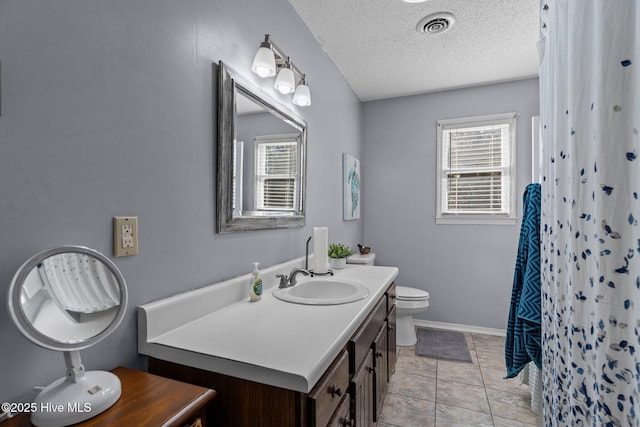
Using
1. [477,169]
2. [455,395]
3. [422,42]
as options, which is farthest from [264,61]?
[477,169]

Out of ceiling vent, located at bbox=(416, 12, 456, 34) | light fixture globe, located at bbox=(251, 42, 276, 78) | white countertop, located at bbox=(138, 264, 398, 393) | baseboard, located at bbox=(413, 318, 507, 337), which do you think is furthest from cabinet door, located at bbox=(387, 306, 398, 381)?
ceiling vent, located at bbox=(416, 12, 456, 34)

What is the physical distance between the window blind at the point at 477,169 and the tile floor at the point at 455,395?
1402mm

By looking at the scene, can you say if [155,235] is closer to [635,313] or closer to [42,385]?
[42,385]

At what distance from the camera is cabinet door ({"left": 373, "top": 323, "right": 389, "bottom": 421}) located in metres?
1.61

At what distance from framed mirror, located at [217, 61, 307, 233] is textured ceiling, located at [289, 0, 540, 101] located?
0.71 metres

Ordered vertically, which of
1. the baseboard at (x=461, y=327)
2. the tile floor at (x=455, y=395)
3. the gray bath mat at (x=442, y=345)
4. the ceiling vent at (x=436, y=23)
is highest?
the ceiling vent at (x=436, y=23)

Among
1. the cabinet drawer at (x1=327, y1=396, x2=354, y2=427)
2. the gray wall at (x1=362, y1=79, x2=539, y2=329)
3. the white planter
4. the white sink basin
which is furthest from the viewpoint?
the gray wall at (x1=362, y1=79, x2=539, y2=329)

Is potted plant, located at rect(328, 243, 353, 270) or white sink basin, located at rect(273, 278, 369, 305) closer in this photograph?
white sink basin, located at rect(273, 278, 369, 305)

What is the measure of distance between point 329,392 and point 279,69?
1613 millimetres

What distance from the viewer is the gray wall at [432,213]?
3031 mm

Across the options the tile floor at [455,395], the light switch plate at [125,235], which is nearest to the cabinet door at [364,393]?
the tile floor at [455,395]

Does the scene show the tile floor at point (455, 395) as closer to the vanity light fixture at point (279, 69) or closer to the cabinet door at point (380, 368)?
the cabinet door at point (380, 368)

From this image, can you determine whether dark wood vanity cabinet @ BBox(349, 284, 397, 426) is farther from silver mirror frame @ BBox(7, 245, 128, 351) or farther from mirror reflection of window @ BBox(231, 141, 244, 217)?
silver mirror frame @ BBox(7, 245, 128, 351)

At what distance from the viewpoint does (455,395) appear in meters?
2.08
